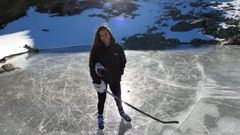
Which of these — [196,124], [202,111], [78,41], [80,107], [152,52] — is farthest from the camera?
[78,41]

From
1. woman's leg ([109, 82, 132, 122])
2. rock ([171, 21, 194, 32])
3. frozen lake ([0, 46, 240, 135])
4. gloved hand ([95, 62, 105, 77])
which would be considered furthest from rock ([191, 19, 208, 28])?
gloved hand ([95, 62, 105, 77])

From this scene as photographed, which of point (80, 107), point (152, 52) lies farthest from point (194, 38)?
point (80, 107)

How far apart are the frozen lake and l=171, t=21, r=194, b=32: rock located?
1616 mm

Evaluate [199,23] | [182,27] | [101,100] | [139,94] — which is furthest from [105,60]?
[199,23]

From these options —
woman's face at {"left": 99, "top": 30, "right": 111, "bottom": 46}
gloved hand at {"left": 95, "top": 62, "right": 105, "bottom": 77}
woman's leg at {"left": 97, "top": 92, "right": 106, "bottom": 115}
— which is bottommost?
woman's leg at {"left": 97, "top": 92, "right": 106, "bottom": 115}

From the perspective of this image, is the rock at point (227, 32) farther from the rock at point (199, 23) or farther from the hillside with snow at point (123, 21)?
the rock at point (199, 23)

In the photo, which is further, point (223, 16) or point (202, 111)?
point (223, 16)

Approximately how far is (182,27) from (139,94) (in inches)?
204

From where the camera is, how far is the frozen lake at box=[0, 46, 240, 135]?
23.8 ft

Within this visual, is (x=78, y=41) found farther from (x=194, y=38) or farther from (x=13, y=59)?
(x=194, y=38)

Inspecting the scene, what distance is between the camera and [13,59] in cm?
1204

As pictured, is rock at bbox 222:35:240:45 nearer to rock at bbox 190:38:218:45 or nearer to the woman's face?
rock at bbox 190:38:218:45

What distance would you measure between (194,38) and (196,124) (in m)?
5.65

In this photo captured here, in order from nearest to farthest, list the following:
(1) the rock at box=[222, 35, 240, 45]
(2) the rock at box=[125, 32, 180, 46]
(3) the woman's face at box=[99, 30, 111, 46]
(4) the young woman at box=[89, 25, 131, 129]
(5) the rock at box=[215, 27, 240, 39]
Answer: (3) the woman's face at box=[99, 30, 111, 46], (4) the young woman at box=[89, 25, 131, 129], (1) the rock at box=[222, 35, 240, 45], (5) the rock at box=[215, 27, 240, 39], (2) the rock at box=[125, 32, 180, 46]
